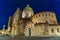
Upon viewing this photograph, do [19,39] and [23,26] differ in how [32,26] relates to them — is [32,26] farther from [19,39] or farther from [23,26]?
[19,39]

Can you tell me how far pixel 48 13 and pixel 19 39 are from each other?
76.1ft

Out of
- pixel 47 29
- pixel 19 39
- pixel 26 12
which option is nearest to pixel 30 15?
pixel 26 12

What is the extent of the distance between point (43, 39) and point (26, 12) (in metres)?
26.7

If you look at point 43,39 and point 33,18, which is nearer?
point 43,39

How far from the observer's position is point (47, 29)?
3922cm

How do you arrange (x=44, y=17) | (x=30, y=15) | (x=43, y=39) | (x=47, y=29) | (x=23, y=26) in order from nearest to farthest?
(x=43, y=39), (x=47, y=29), (x=23, y=26), (x=44, y=17), (x=30, y=15)

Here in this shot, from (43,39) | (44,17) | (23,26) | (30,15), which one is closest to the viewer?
(43,39)

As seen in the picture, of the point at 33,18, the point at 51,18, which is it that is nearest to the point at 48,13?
the point at 51,18

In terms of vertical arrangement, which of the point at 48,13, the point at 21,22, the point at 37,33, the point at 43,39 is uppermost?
the point at 48,13

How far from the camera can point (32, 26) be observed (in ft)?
132

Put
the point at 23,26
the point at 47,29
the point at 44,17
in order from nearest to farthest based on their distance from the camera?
the point at 47,29
the point at 23,26
the point at 44,17

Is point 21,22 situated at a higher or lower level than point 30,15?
lower

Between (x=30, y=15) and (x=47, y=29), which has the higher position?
(x=30, y=15)

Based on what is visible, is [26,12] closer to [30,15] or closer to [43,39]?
[30,15]
